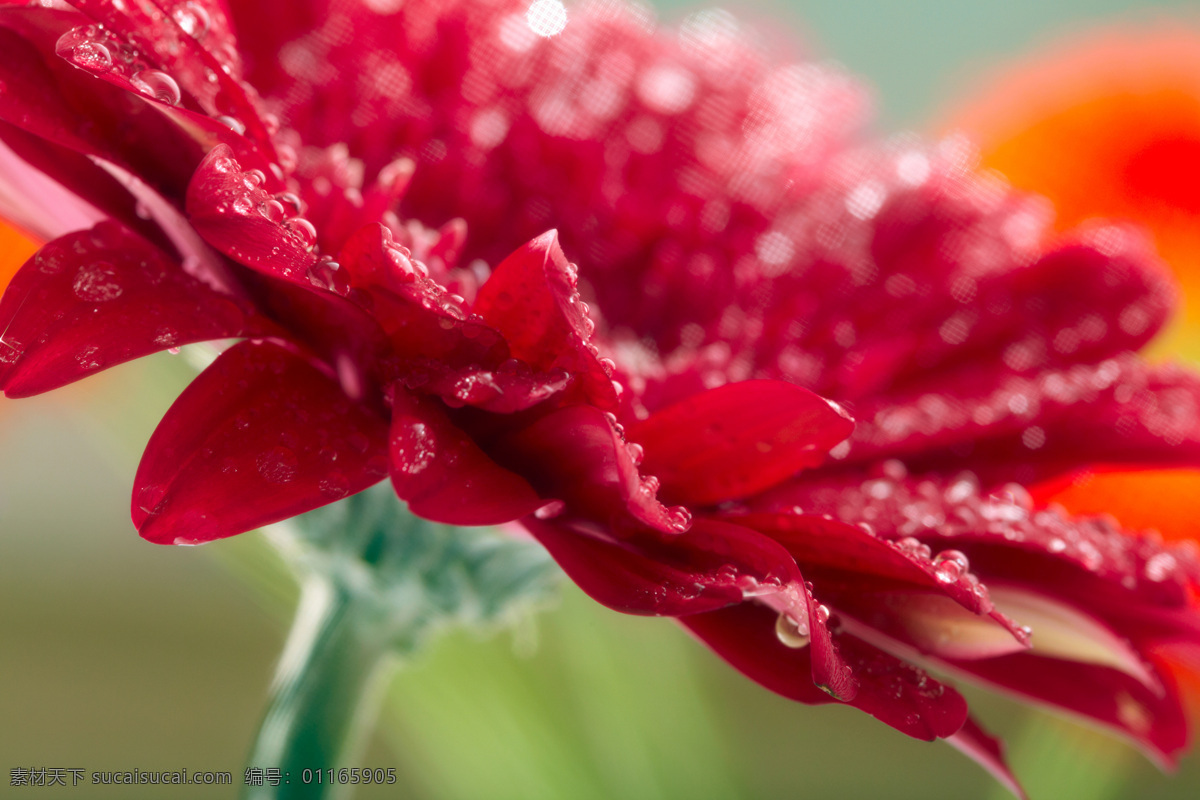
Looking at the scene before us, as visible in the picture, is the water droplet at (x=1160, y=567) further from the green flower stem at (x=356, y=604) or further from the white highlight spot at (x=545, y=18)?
the white highlight spot at (x=545, y=18)

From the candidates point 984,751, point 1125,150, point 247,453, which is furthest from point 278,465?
point 1125,150

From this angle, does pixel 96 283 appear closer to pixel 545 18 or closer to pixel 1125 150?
pixel 545 18

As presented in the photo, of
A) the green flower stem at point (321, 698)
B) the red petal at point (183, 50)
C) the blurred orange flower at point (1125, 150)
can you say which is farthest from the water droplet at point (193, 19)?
the blurred orange flower at point (1125, 150)

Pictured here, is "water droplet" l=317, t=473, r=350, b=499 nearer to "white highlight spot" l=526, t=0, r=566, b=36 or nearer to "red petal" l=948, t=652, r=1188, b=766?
"red petal" l=948, t=652, r=1188, b=766

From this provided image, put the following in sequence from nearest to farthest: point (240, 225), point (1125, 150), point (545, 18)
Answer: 1. point (240, 225)
2. point (545, 18)
3. point (1125, 150)

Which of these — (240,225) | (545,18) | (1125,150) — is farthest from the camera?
(1125,150)

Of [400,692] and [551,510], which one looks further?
[400,692]

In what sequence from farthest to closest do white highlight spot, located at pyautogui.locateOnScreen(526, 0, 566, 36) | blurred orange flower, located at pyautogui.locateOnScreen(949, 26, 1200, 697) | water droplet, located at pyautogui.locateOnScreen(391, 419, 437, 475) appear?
1. blurred orange flower, located at pyautogui.locateOnScreen(949, 26, 1200, 697)
2. white highlight spot, located at pyautogui.locateOnScreen(526, 0, 566, 36)
3. water droplet, located at pyautogui.locateOnScreen(391, 419, 437, 475)

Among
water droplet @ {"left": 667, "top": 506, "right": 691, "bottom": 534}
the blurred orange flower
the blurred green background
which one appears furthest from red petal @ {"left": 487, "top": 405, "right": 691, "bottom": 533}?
the blurred orange flower
